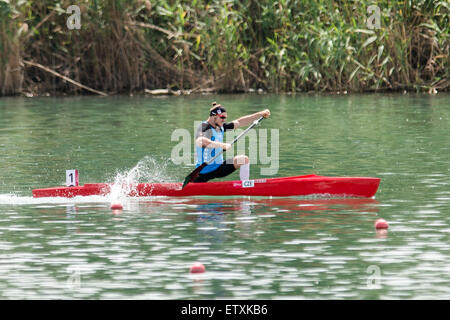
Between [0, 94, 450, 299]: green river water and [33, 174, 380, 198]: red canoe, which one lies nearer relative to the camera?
[0, 94, 450, 299]: green river water

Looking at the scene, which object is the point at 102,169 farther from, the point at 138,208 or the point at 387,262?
the point at 387,262

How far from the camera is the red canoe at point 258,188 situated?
15945 millimetres

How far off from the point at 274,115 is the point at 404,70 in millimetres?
6646

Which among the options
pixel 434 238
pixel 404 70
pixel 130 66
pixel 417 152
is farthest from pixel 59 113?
pixel 434 238

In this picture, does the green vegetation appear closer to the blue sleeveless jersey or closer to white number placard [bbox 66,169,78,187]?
the blue sleeveless jersey

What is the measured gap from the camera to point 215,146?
53.6 feet

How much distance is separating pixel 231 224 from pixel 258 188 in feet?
7.52

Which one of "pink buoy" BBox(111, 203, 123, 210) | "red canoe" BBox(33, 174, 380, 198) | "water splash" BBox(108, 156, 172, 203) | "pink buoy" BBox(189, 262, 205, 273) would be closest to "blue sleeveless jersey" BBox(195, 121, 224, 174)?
"red canoe" BBox(33, 174, 380, 198)

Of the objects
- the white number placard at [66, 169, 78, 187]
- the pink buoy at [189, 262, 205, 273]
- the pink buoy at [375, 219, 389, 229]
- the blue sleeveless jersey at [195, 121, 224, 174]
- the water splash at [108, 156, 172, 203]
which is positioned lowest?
the pink buoy at [189, 262, 205, 273]

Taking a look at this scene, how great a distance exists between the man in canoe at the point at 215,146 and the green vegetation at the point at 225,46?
54.2ft

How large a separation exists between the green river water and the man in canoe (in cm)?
57

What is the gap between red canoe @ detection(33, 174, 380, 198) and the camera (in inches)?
628

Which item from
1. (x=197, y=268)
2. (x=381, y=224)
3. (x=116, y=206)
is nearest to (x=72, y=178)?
(x=116, y=206)

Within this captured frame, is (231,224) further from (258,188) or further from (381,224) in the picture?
(258,188)
